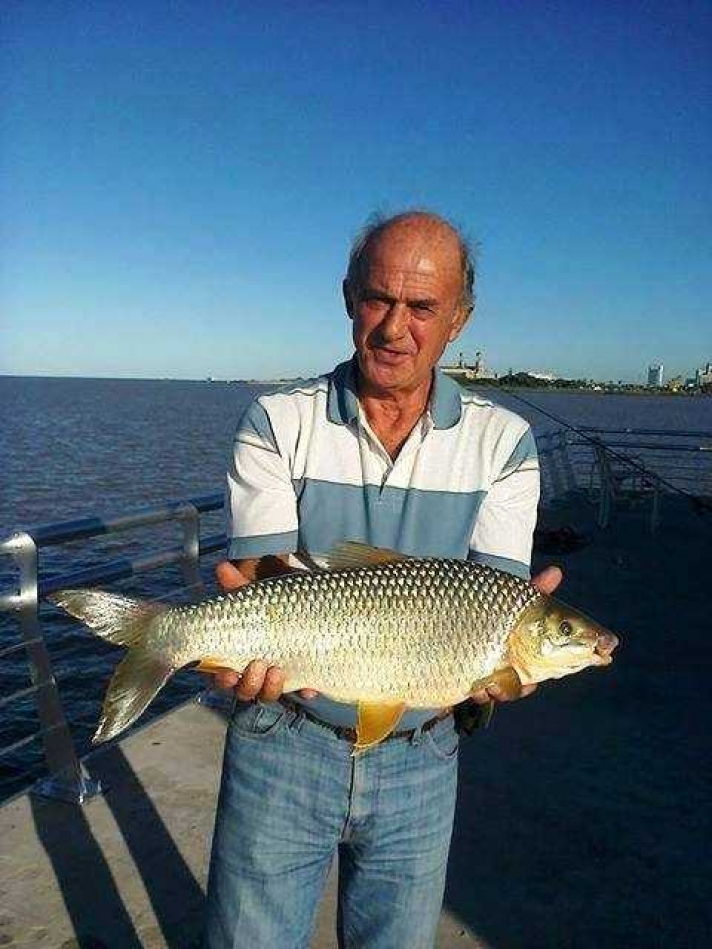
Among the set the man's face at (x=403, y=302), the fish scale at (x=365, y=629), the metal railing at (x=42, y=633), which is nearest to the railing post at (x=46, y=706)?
the metal railing at (x=42, y=633)

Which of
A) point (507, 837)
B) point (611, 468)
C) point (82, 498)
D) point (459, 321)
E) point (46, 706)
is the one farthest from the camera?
point (82, 498)

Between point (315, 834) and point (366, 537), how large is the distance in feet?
2.90

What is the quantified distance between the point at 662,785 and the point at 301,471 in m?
3.36

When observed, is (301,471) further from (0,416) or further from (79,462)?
(0,416)

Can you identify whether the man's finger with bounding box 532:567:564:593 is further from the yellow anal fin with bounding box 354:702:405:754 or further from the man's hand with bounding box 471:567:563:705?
the yellow anal fin with bounding box 354:702:405:754

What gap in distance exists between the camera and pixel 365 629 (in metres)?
2.43

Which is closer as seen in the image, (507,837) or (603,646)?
(603,646)

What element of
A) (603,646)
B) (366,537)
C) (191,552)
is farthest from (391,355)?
(191,552)

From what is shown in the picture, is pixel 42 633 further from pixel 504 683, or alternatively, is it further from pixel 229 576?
pixel 504 683

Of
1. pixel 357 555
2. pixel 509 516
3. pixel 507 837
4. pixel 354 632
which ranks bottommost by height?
pixel 507 837

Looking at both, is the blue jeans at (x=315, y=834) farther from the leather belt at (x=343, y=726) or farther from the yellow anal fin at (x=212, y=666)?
the yellow anal fin at (x=212, y=666)

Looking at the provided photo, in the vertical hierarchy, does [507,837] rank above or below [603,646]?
below

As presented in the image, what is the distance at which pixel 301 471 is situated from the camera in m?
2.51

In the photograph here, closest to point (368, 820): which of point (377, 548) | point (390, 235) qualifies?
point (377, 548)
